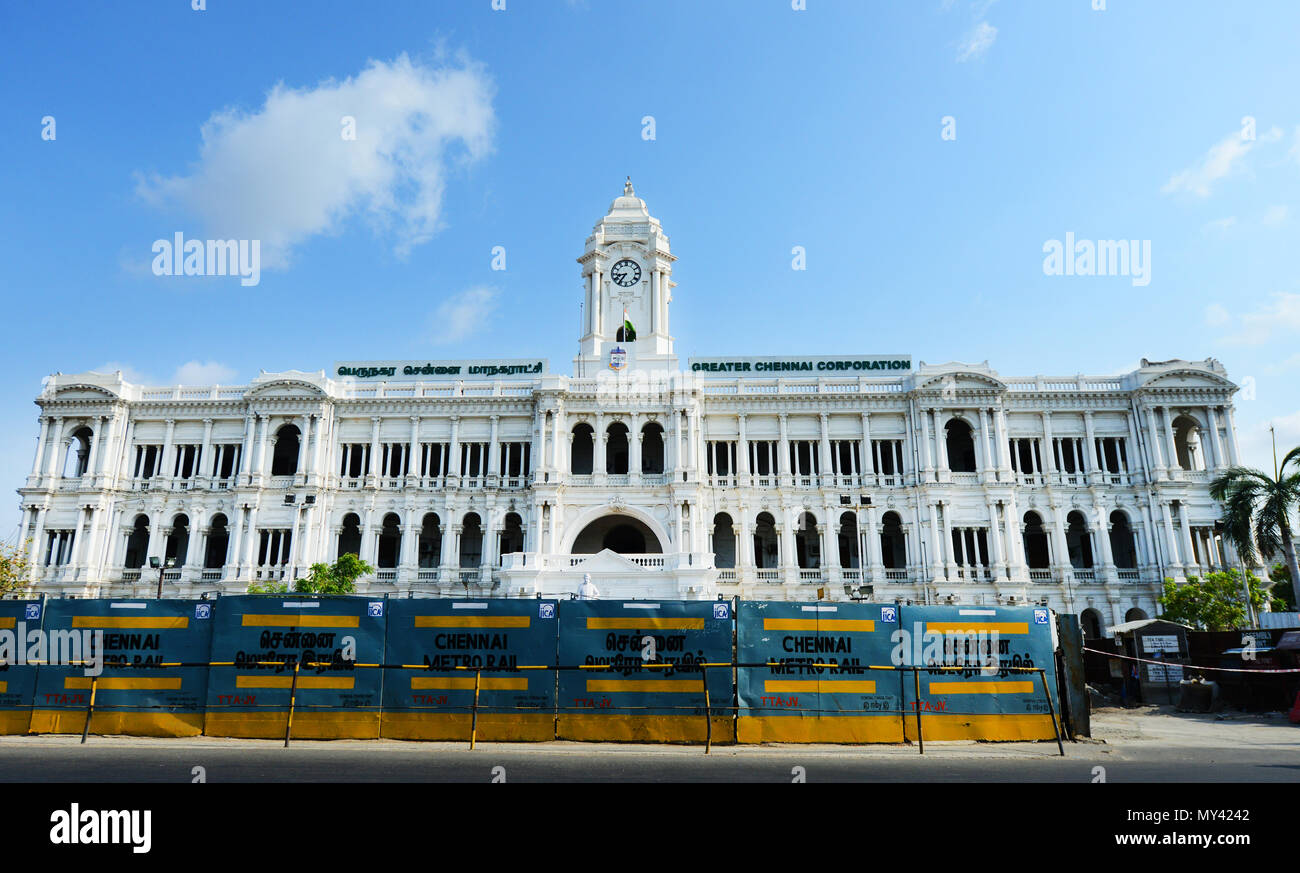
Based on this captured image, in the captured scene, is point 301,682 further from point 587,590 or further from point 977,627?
point 587,590

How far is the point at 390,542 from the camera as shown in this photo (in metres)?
52.2

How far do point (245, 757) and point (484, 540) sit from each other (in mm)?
34594

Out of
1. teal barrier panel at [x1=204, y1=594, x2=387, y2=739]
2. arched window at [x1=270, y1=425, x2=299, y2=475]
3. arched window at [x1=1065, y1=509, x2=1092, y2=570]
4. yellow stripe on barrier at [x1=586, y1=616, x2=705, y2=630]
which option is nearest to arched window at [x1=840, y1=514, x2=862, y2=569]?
arched window at [x1=1065, y1=509, x2=1092, y2=570]

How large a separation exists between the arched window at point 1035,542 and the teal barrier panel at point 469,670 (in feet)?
137

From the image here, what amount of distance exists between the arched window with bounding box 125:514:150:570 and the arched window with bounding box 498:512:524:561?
23.5 m

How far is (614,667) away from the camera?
717 inches

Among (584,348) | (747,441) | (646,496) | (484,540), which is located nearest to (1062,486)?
(747,441)

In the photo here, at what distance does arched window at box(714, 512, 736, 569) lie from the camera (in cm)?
5050

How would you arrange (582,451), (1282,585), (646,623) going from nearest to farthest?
(646,623)
(1282,585)
(582,451)

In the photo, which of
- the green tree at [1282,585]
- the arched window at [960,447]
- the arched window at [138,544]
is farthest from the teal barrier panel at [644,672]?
the green tree at [1282,585]

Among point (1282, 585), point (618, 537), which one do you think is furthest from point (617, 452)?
point (1282, 585)

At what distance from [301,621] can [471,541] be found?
33.5 m

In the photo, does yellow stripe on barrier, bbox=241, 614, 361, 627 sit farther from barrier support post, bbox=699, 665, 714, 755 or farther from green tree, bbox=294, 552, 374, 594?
green tree, bbox=294, 552, 374, 594

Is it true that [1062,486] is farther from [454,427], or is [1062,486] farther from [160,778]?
[160,778]
